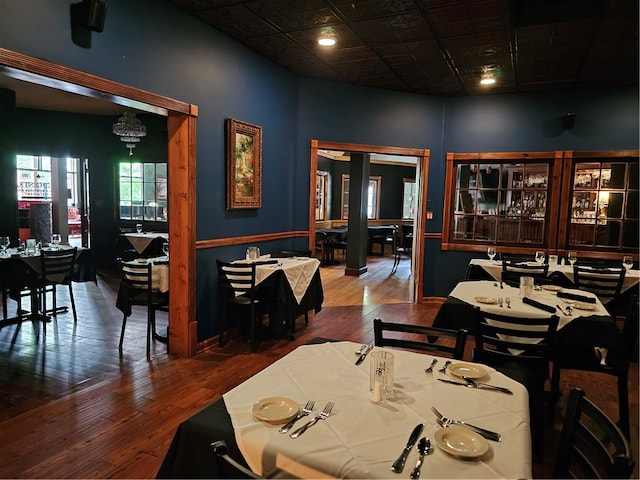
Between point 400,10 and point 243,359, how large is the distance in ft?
10.6

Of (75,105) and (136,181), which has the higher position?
(75,105)

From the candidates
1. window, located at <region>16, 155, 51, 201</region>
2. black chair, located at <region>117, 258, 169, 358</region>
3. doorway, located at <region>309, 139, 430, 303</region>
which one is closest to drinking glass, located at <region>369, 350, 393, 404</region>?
black chair, located at <region>117, 258, 169, 358</region>

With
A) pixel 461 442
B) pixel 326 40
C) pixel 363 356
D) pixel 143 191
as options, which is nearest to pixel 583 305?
pixel 363 356

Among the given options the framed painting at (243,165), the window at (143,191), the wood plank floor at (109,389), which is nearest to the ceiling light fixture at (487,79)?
the framed painting at (243,165)

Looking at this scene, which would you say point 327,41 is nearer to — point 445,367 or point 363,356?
point 363,356

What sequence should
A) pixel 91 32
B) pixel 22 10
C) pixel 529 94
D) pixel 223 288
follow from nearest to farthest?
pixel 22 10 → pixel 91 32 → pixel 223 288 → pixel 529 94

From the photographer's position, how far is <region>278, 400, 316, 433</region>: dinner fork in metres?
1.33

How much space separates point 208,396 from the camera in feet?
10.4

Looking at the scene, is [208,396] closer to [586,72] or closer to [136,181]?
[586,72]

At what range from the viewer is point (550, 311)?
2.82m

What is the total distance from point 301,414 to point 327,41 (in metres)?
3.79

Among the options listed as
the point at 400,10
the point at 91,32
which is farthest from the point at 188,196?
the point at 400,10

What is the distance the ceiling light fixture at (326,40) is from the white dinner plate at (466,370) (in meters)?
3.37

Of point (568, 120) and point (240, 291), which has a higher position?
point (568, 120)
